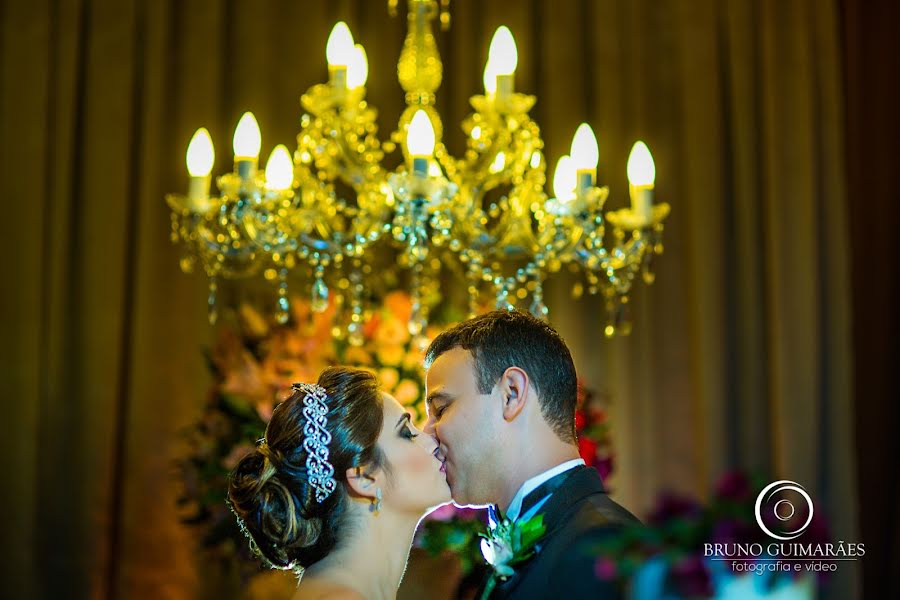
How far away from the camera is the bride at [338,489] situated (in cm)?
244

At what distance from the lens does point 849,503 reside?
4352 millimetres

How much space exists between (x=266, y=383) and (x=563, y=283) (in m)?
1.73

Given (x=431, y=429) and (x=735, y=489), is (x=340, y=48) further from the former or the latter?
(x=735, y=489)

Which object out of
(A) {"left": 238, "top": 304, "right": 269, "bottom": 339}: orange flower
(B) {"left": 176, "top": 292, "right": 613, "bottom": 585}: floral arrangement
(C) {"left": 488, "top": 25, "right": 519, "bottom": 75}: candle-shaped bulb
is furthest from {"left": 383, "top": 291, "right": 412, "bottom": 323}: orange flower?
(C) {"left": 488, "top": 25, "right": 519, "bottom": 75}: candle-shaped bulb

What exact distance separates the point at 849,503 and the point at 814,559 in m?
3.26

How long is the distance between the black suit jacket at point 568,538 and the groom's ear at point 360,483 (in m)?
0.36

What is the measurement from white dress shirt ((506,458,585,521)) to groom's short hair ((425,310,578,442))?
78 millimetres

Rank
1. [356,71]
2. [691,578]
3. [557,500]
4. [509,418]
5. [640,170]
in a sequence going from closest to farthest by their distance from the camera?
[691,578], [557,500], [509,418], [640,170], [356,71]

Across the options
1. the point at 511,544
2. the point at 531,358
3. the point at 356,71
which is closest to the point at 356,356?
the point at 356,71

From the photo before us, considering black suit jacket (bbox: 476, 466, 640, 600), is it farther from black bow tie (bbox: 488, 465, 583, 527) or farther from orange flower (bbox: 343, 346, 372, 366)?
orange flower (bbox: 343, 346, 372, 366)

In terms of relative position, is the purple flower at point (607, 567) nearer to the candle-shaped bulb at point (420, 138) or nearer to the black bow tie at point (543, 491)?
the black bow tie at point (543, 491)

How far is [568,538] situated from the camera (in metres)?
2.19

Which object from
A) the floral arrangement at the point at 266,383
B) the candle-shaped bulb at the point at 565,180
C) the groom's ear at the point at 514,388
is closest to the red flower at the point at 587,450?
the floral arrangement at the point at 266,383

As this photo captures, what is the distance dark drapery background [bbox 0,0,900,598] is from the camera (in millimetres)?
4383
